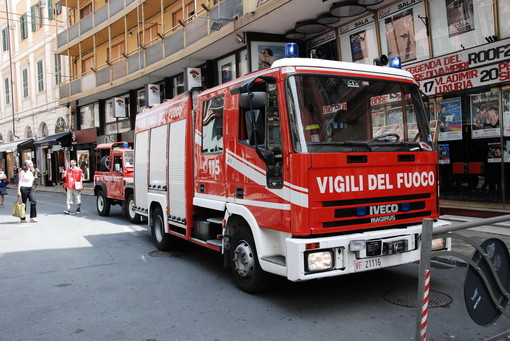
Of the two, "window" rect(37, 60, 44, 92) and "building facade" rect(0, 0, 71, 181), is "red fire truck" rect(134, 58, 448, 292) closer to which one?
"building facade" rect(0, 0, 71, 181)

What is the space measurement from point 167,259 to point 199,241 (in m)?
1.30

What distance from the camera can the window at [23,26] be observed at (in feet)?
117

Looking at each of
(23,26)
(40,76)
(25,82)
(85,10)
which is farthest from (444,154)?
(23,26)

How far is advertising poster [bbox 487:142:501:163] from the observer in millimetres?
9452

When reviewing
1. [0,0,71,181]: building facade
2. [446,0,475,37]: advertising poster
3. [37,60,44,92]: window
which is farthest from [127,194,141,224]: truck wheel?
[37,60,44,92]: window

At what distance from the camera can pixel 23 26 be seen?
3641cm

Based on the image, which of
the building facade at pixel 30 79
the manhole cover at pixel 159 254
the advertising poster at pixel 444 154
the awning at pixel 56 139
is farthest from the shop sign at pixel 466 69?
the building facade at pixel 30 79

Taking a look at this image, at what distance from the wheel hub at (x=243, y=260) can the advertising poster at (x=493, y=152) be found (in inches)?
276

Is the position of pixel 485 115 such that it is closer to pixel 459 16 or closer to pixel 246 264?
pixel 459 16

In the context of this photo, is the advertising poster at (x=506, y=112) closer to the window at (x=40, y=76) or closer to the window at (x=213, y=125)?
the window at (x=213, y=125)

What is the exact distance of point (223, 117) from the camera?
18.9 ft

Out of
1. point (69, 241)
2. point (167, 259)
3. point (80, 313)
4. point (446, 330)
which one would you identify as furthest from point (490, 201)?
point (69, 241)

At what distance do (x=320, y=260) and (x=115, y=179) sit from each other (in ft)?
33.3

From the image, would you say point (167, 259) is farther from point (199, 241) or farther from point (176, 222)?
point (199, 241)
